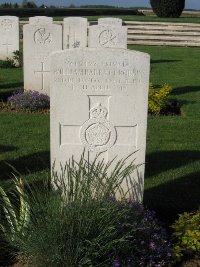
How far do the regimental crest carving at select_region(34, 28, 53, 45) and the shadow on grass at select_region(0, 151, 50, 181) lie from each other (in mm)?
3607

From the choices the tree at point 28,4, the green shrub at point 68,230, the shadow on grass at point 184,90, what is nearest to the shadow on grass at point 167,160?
the green shrub at point 68,230

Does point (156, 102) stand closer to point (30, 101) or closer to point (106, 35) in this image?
point (30, 101)

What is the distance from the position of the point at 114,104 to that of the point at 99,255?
1343 mm

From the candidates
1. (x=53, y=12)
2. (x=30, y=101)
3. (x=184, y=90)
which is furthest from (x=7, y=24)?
(x=53, y=12)

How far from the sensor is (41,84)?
33.9ft

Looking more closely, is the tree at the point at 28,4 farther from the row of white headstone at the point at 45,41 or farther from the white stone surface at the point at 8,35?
the row of white headstone at the point at 45,41

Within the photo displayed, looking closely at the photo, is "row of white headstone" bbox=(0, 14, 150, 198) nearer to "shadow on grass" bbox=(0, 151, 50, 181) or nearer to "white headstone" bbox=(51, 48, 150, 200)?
"white headstone" bbox=(51, 48, 150, 200)

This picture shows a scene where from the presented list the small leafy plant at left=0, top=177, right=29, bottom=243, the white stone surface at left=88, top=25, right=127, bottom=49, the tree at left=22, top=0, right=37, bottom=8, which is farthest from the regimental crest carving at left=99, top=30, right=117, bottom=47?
the tree at left=22, top=0, right=37, bottom=8

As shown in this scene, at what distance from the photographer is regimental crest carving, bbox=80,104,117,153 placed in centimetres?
461

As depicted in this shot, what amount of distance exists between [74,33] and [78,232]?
8.15 meters

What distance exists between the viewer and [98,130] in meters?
4.63

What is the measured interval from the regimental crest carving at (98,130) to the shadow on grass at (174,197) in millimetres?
848

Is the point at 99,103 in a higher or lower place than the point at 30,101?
higher

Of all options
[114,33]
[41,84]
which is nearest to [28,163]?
[41,84]
